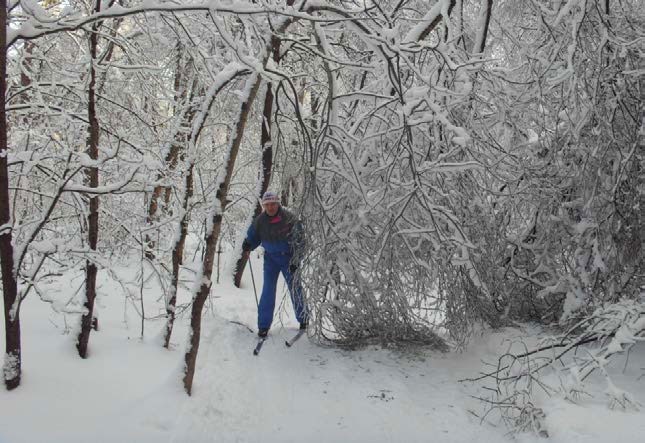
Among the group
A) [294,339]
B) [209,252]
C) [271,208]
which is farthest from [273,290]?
[209,252]

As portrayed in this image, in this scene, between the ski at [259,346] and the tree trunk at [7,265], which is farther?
the ski at [259,346]

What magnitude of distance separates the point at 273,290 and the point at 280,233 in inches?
23.9

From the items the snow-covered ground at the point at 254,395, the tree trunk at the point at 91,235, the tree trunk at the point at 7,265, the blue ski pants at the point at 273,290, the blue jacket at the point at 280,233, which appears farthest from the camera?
the blue ski pants at the point at 273,290

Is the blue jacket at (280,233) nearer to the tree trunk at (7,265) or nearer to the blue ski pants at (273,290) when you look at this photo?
the blue ski pants at (273,290)

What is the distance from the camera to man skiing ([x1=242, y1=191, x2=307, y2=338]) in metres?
5.09

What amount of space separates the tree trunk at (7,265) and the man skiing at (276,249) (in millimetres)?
2381

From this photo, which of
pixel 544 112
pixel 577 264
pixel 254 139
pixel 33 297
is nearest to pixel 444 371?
pixel 577 264

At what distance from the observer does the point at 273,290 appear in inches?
208

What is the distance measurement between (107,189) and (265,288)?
2278 millimetres

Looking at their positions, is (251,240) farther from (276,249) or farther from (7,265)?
(7,265)

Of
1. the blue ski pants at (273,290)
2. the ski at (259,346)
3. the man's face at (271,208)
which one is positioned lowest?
the ski at (259,346)

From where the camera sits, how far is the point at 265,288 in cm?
529

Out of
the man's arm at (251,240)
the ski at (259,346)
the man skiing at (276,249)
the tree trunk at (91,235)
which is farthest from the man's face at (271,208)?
the tree trunk at (91,235)

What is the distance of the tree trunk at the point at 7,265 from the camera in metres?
2.96
